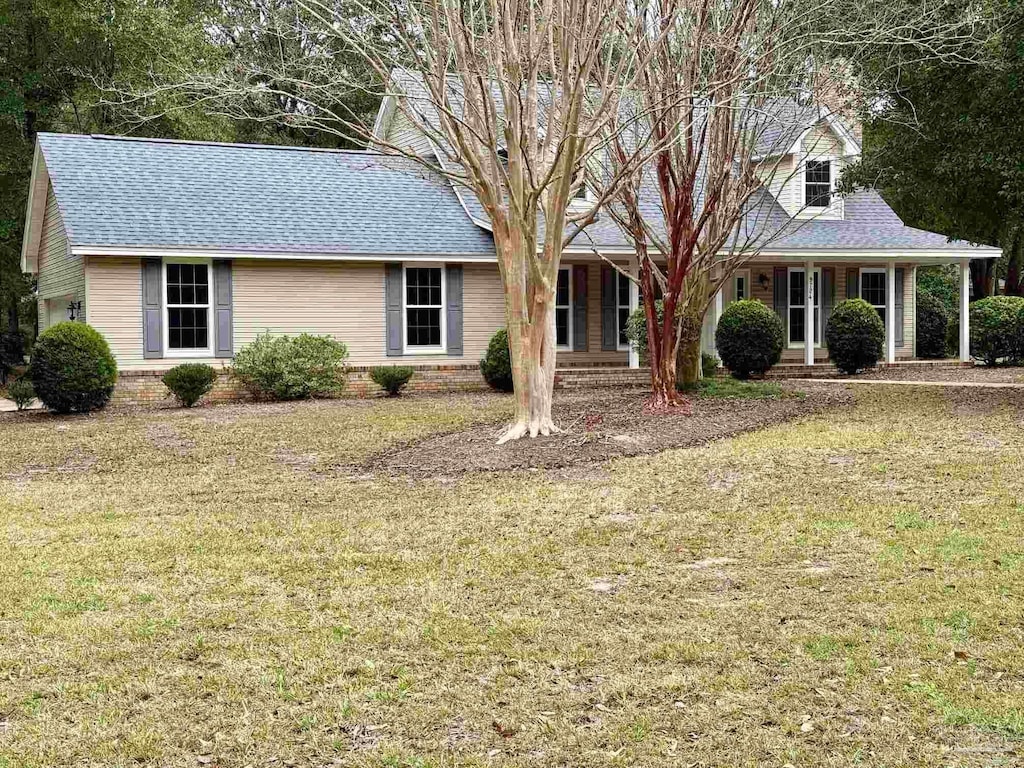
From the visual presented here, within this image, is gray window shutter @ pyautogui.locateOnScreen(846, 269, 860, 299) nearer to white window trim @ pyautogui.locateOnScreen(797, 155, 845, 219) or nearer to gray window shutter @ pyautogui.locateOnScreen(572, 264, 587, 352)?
white window trim @ pyautogui.locateOnScreen(797, 155, 845, 219)

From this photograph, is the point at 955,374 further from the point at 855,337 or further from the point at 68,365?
the point at 68,365

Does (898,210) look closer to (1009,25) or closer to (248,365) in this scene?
(1009,25)

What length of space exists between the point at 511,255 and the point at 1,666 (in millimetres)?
7239

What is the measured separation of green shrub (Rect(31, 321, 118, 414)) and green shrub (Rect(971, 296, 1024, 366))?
58.8 feet

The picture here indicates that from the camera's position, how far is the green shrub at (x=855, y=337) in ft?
66.9

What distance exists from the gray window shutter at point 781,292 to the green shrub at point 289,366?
10131 millimetres

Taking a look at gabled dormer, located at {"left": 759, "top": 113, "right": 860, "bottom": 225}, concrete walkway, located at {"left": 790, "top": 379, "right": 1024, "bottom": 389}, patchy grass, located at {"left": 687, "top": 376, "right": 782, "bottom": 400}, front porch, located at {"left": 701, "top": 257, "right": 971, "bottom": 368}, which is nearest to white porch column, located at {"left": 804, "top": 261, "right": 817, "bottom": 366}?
front porch, located at {"left": 701, "top": 257, "right": 971, "bottom": 368}

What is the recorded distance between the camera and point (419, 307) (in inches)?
788

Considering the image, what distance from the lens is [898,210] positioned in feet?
90.2

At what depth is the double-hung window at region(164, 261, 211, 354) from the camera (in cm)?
1809

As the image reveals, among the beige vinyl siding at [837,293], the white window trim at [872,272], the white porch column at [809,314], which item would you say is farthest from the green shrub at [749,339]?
the white window trim at [872,272]

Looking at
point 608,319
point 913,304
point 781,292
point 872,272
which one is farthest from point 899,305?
point 608,319

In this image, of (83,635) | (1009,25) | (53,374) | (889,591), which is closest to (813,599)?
(889,591)

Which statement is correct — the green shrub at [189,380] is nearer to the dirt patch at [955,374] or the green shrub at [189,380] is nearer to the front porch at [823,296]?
the front porch at [823,296]
